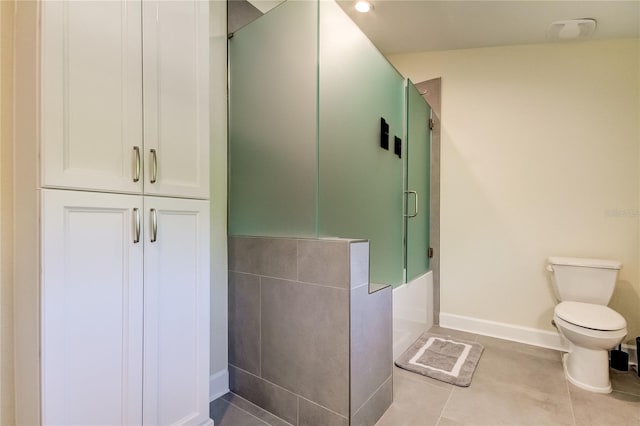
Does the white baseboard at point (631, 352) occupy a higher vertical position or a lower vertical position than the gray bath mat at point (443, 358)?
higher

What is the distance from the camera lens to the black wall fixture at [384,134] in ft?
7.23

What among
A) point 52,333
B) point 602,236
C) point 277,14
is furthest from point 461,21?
point 52,333

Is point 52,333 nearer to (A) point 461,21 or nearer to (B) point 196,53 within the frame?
(B) point 196,53

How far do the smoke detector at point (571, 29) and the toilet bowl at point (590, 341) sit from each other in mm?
1888

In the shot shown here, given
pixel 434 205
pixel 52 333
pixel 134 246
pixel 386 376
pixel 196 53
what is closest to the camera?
pixel 52 333

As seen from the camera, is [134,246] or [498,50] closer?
[134,246]

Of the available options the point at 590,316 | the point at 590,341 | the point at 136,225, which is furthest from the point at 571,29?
the point at 136,225

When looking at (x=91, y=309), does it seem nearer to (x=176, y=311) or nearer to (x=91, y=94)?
(x=176, y=311)

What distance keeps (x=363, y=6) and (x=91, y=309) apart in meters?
2.31

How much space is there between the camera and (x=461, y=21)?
229cm

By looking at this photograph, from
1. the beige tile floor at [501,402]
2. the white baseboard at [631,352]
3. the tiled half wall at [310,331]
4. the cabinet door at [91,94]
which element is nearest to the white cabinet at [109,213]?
the cabinet door at [91,94]

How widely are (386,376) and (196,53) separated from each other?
177cm

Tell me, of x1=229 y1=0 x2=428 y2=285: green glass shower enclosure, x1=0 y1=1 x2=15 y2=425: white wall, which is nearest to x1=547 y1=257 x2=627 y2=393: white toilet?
x1=229 y1=0 x2=428 y2=285: green glass shower enclosure

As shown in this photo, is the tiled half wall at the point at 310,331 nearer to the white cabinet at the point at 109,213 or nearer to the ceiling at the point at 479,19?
the white cabinet at the point at 109,213
